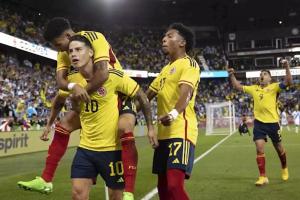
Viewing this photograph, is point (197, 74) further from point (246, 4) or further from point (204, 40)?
point (204, 40)

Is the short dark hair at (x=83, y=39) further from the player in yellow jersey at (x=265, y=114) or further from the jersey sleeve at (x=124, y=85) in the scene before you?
the player in yellow jersey at (x=265, y=114)

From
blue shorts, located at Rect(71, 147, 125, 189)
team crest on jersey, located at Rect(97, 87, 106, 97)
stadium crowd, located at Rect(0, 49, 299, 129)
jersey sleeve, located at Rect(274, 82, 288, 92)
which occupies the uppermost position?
stadium crowd, located at Rect(0, 49, 299, 129)

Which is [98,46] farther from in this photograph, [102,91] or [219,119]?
[219,119]

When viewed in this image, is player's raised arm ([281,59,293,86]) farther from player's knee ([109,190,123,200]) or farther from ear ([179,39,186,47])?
player's knee ([109,190,123,200])

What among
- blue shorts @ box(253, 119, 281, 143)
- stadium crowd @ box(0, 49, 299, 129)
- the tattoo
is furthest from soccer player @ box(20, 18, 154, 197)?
stadium crowd @ box(0, 49, 299, 129)

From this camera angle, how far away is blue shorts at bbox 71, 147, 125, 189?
4.67 m

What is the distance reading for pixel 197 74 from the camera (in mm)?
4965

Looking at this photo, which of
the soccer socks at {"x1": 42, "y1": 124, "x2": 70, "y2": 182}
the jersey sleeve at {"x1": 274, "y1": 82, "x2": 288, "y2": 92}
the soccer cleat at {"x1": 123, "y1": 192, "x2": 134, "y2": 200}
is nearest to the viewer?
the soccer cleat at {"x1": 123, "y1": 192, "x2": 134, "y2": 200}

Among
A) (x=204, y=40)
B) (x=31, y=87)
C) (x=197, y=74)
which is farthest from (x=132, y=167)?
(x=204, y=40)

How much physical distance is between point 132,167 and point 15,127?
2005 centimetres

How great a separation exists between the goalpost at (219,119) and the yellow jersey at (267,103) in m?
26.4

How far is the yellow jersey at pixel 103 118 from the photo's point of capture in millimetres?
4695

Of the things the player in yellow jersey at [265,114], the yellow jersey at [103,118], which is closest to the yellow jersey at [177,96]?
the yellow jersey at [103,118]

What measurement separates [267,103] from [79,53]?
20.3ft
